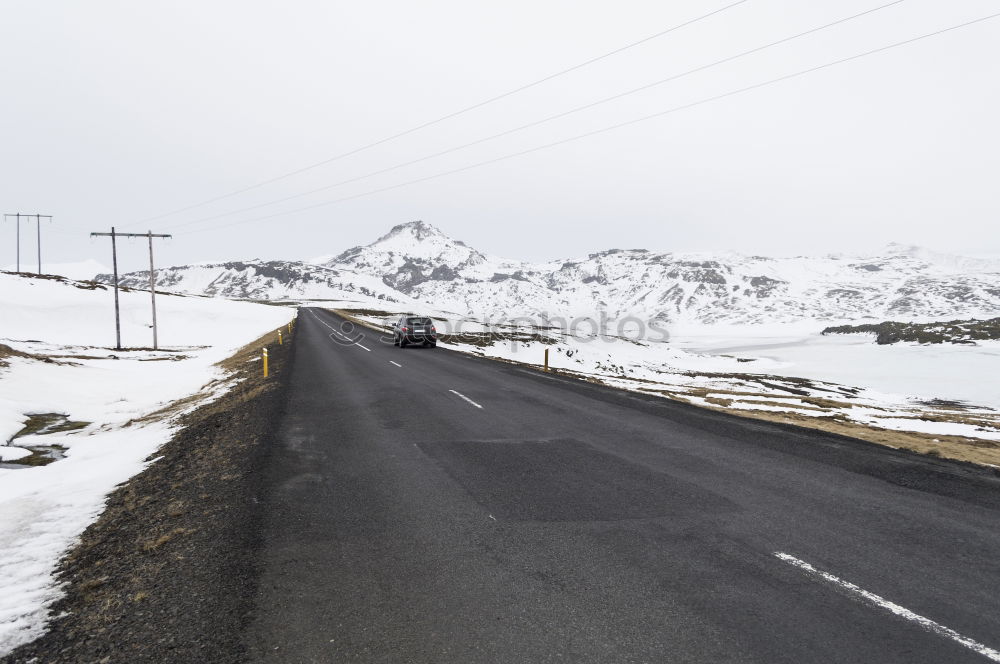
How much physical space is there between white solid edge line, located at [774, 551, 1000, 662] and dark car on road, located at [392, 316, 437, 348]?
91.0ft

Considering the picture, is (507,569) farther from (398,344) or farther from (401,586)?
(398,344)

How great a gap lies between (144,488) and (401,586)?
5302mm

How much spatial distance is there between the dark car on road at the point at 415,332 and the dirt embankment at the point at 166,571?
2276 centimetres

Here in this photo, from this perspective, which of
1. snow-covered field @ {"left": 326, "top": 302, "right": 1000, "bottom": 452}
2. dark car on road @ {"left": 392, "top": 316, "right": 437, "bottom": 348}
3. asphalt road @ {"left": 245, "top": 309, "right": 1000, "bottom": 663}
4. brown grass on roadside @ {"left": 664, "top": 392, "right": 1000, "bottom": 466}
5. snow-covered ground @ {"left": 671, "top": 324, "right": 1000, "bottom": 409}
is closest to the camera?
asphalt road @ {"left": 245, "top": 309, "right": 1000, "bottom": 663}

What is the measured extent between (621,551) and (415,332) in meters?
27.3

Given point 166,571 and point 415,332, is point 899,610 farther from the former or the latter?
point 415,332

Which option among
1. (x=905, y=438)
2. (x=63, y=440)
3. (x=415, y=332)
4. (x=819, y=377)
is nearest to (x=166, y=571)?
(x=63, y=440)

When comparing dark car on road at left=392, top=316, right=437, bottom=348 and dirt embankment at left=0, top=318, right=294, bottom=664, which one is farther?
dark car on road at left=392, top=316, right=437, bottom=348

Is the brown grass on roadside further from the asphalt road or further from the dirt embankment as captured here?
the dirt embankment

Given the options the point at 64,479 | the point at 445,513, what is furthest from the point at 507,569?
the point at 64,479

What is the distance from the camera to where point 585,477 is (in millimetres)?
6789

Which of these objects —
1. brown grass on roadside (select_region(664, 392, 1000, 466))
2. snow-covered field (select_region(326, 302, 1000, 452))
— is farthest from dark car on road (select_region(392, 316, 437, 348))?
brown grass on roadside (select_region(664, 392, 1000, 466))

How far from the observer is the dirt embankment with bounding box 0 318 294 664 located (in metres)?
3.32

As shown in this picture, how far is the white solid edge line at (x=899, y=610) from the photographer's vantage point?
3.19m
